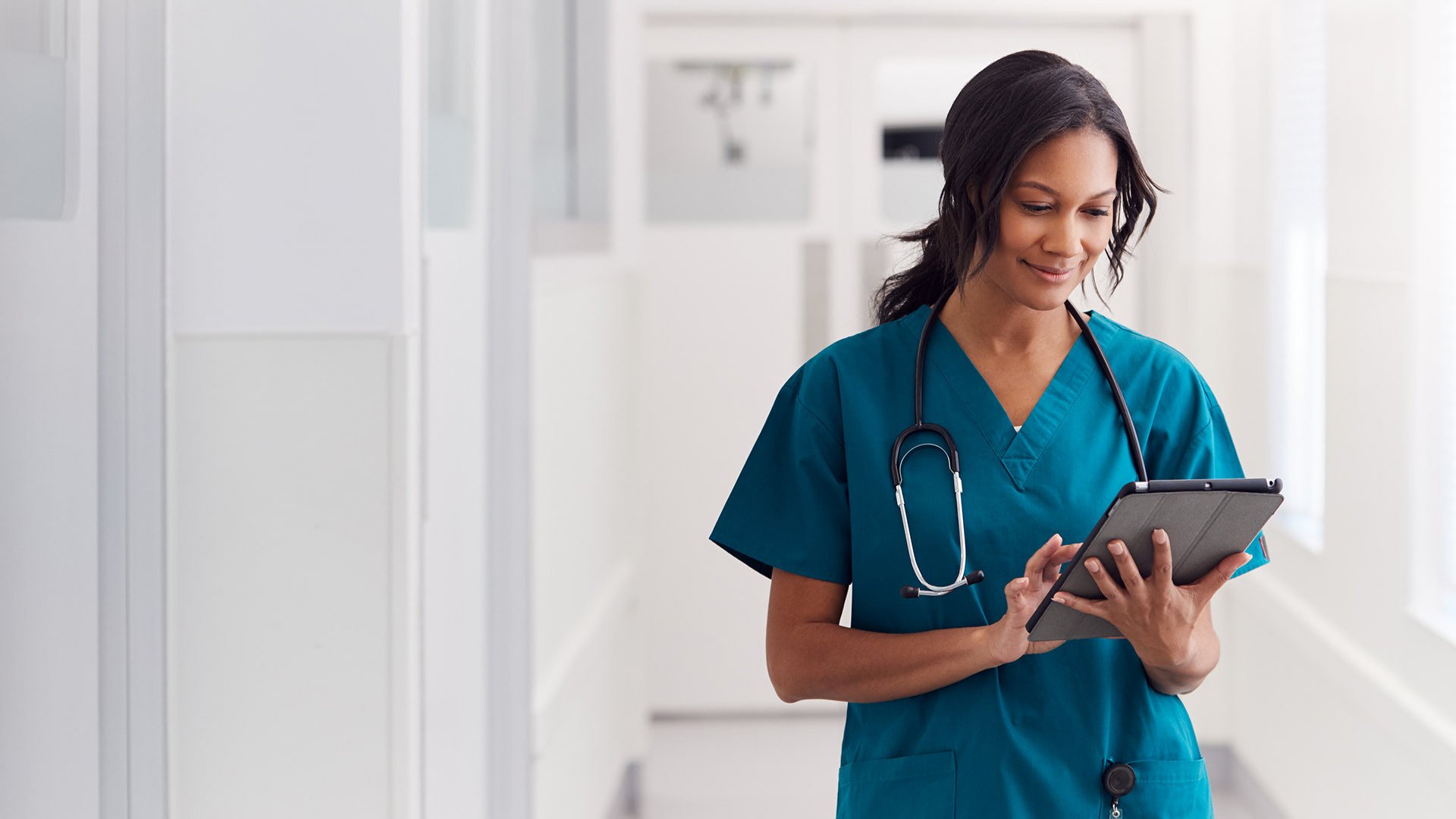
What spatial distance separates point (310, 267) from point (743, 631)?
8.45 ft

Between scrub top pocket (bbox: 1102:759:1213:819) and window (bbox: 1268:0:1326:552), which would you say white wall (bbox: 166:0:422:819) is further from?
window (bbox: 1268:0:1326:552)

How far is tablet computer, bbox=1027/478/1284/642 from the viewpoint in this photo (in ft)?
3.08

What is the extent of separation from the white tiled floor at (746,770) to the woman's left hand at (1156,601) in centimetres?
225

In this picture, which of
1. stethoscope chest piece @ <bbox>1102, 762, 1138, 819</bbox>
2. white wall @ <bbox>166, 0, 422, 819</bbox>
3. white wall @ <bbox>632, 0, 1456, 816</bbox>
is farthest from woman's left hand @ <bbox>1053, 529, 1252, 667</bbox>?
white wall @ <bbox>632, 0, 1456, 816</bbox>

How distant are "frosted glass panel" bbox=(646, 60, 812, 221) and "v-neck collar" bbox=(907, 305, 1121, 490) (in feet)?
8.52

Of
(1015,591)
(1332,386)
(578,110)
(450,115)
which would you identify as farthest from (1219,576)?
(578,110)

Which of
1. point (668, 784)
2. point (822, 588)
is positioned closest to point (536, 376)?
point (822, 588)

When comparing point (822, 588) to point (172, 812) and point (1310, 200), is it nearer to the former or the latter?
point (172, 812)

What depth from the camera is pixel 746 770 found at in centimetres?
351

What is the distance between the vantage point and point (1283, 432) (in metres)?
3.04

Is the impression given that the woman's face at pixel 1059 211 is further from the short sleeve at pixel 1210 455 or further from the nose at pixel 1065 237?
the short sleeve at pixel 1210 455

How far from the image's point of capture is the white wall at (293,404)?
1347mm

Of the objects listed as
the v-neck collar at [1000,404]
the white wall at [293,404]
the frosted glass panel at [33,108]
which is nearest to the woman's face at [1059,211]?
the v-neck collar at [1000,404]

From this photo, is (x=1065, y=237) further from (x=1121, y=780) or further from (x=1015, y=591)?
(x=1121, y=780)
